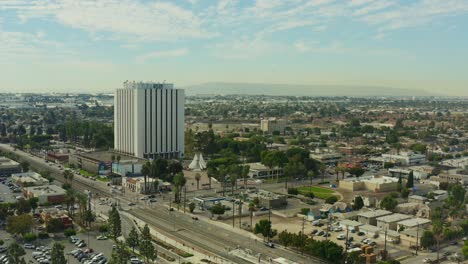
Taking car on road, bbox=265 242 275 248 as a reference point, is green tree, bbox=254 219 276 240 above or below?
above

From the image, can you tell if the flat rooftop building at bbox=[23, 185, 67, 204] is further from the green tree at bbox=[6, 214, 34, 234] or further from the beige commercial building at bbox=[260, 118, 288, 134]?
the beige commercial building at bbox=[260, 118, 288, 134]

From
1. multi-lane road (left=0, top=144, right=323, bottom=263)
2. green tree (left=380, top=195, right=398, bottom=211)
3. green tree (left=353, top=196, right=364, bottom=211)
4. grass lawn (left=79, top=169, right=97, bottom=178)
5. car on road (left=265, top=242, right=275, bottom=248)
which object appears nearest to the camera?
multi-lane road (left=0, top=144, right=323, bottom=263)

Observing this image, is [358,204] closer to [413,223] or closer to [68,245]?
[413,223]

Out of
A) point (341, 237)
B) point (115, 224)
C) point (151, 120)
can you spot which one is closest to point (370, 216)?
point (341, 237)

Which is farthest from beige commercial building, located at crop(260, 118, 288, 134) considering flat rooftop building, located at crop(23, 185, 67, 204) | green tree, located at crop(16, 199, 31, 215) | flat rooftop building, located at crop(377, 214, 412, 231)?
green tree, located at crop(16, 199, 31, 215)

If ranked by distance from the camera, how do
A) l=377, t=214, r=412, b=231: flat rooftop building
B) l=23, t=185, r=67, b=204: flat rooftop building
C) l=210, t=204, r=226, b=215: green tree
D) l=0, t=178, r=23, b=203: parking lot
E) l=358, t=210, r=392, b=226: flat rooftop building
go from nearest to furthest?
1. l=377, t=214, r=412, b=231: flat rooftop building
2. l=358, t=210, r=392, b=226: flat rooftop building
3. l=210, t=204, r=226, b=215: green tree
4. l=23, t=185, r=67, b=204: flat rooftop building
5. l=0, t=178, r=23, b=203: parking lot

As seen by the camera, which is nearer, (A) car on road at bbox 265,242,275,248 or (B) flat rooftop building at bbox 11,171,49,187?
(A) car on road at bbox 265,242,275,248

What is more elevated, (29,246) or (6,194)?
(29,246)
